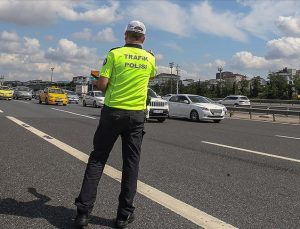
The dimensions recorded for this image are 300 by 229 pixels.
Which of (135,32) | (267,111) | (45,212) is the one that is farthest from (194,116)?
(135,32)

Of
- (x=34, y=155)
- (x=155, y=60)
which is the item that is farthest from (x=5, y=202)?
(x=34, y=155)

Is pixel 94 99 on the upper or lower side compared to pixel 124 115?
lower

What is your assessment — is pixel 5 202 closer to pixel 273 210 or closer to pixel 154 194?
pixel 154 194

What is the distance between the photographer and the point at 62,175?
6.72 m

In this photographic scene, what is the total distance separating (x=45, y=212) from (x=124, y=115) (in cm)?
142

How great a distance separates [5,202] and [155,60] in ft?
7.89

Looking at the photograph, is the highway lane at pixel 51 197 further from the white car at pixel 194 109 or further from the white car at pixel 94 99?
the white car at pixel 94 99

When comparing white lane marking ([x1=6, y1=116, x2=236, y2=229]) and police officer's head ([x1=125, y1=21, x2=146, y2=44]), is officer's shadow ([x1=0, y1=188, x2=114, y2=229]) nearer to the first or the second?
white lane marking ([x1=6, y1=116, x2=236, y2=229])

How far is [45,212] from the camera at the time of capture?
4.72 metres

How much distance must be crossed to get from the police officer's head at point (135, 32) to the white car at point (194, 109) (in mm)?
17687

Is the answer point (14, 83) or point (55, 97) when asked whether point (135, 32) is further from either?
point (14, 83)

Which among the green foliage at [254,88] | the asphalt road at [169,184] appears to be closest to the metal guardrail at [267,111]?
the asphalt road at [169,184]

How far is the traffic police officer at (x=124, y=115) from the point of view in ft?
14.2

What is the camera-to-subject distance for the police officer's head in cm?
434
